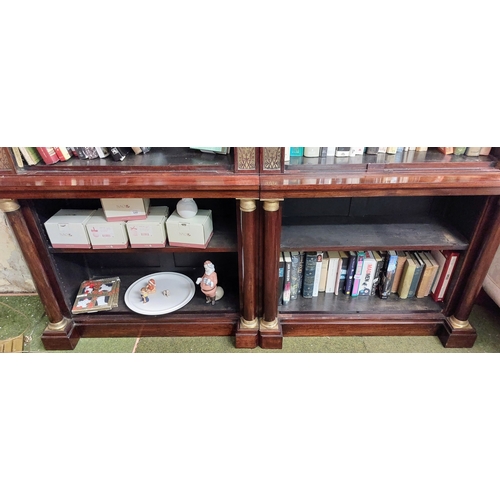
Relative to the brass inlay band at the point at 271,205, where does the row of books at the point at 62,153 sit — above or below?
above

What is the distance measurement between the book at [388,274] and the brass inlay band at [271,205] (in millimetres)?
641

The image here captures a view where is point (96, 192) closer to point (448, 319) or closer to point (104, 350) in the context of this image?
point (104, 350)

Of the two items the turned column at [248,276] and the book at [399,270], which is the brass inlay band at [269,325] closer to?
the turned column at [248,276]

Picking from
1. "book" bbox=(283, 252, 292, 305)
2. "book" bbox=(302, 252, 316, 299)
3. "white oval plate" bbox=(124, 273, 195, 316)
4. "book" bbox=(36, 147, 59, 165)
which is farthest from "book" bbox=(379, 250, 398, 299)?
"book" bbox=(36, 147, 59, 165)

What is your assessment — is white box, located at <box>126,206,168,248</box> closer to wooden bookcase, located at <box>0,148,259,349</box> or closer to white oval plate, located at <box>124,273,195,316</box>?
wooden bookcase, located at <box>0,148,259,349</box>

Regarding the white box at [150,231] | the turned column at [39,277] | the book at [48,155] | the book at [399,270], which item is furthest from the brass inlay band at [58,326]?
the book at [399,270]

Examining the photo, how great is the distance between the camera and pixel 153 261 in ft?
6.17

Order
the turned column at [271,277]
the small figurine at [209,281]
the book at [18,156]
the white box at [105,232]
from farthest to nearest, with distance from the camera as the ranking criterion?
the small figurine at [209,281] < the white box at [105,232] < the turned column at [271,277] < the book at [18,156]

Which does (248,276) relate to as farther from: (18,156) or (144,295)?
(18,156)

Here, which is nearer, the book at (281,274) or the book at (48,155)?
the book at (48,155)

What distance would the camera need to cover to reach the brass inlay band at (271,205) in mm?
1313

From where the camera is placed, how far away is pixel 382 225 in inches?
64.8

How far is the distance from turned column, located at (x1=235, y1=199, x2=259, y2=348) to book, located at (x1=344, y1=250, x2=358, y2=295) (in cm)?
45

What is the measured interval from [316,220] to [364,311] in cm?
46
